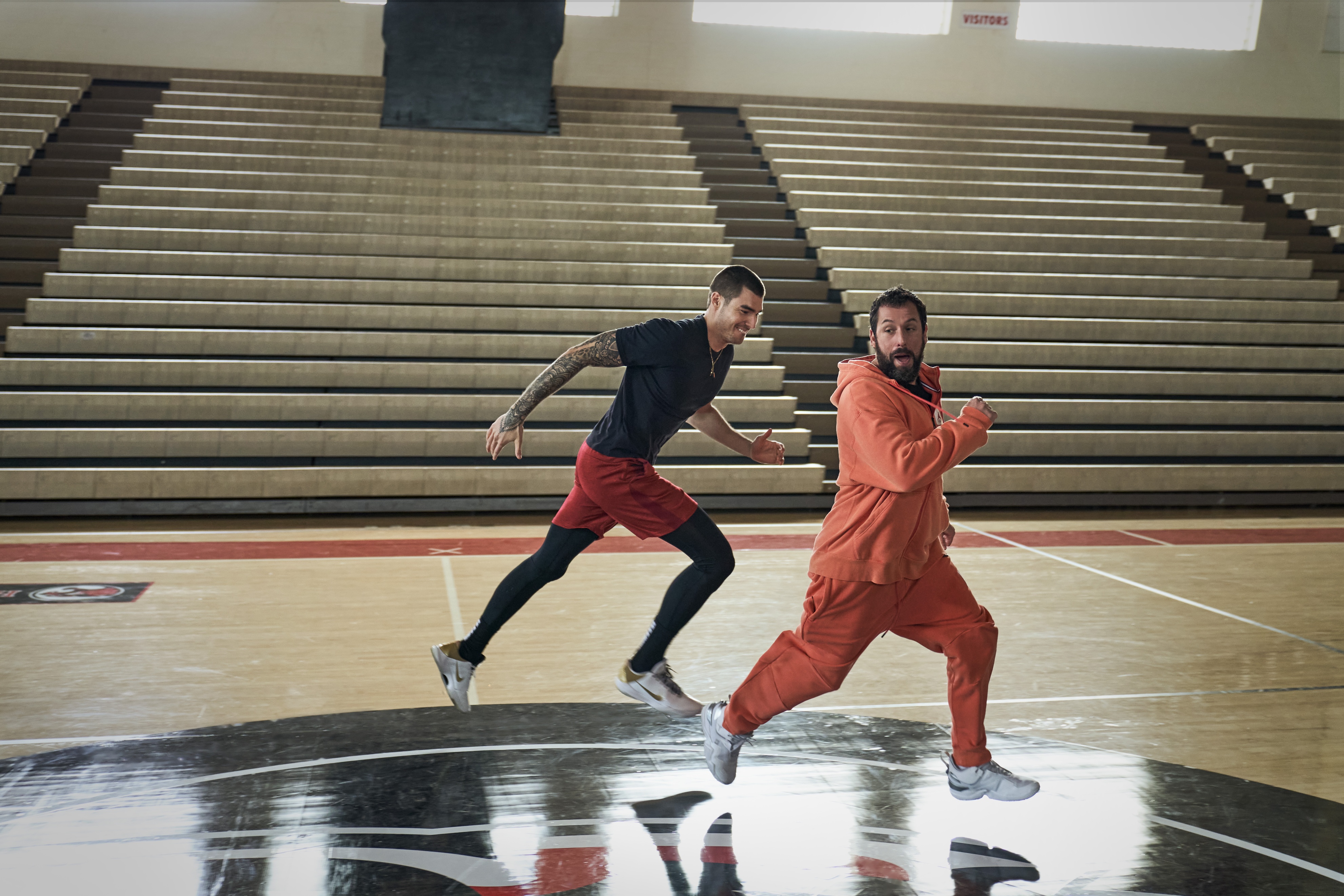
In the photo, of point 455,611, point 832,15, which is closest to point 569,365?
point 455,611

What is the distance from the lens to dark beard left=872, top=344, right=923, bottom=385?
8.50ft

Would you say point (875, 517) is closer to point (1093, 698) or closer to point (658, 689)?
point (658, 689)

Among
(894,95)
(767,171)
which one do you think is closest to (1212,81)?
(894,95)

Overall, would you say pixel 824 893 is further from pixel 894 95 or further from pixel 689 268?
pixel 894 95

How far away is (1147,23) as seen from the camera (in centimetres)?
1281

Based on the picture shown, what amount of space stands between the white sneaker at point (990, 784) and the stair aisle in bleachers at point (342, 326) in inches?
179

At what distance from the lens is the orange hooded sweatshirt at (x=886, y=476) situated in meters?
2.45

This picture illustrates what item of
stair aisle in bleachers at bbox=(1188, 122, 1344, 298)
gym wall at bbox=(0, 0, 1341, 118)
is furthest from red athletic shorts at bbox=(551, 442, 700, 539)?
gym wall at bbox=(0, 0, 1341, 118)

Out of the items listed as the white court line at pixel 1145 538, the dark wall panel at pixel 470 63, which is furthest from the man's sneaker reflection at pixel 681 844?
the dark wall panel at pixel 470 63

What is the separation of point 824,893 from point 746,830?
344 millimetres

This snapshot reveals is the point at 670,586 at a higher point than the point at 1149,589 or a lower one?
higher

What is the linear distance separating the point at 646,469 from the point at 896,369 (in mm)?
889

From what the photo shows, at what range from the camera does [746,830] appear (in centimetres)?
268

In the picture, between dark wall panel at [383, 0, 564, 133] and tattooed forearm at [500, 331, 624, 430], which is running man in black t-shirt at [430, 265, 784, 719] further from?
dark wall panel at [383, 0, 564, 133]
